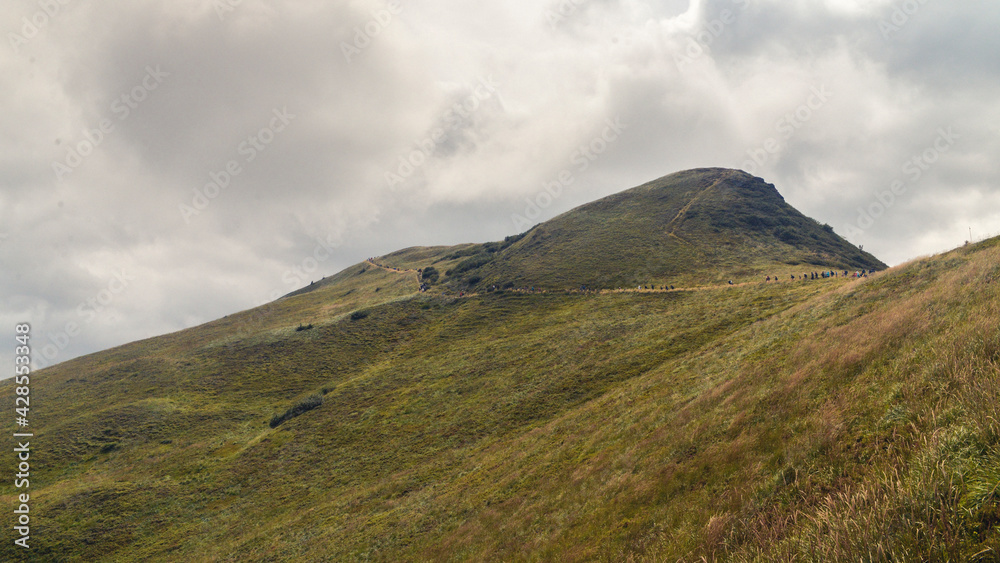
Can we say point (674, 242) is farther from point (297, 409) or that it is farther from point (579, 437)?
point (297, 409)

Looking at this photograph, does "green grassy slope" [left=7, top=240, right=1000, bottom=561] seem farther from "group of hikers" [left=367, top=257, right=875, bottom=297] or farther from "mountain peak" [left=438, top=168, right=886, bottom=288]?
"mountain peak" [left=438, top=168, right=886, bottom=288]

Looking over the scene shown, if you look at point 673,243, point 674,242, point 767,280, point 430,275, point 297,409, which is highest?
point 430,275

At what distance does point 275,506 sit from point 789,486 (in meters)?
42.3

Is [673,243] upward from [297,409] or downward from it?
upward

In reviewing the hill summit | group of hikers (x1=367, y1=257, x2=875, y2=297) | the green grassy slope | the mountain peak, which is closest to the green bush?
group of hikers (x1=367, y1=257, x2=875, y2=297)

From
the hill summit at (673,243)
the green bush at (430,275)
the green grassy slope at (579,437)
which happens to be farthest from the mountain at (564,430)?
the green bush at (430,275)

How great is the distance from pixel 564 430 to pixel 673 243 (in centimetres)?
7941

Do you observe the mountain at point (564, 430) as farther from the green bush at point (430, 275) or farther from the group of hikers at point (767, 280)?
the green bush at point (430, 275)

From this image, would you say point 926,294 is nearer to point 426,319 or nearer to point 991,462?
point 991,462

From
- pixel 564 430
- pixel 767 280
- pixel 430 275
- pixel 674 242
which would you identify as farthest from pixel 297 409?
pixel 674 242

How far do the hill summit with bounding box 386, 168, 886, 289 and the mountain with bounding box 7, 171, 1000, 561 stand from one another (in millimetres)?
3210

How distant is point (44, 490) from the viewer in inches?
1721

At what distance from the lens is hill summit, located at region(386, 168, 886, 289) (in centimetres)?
8356

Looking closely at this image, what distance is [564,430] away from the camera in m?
30.5
